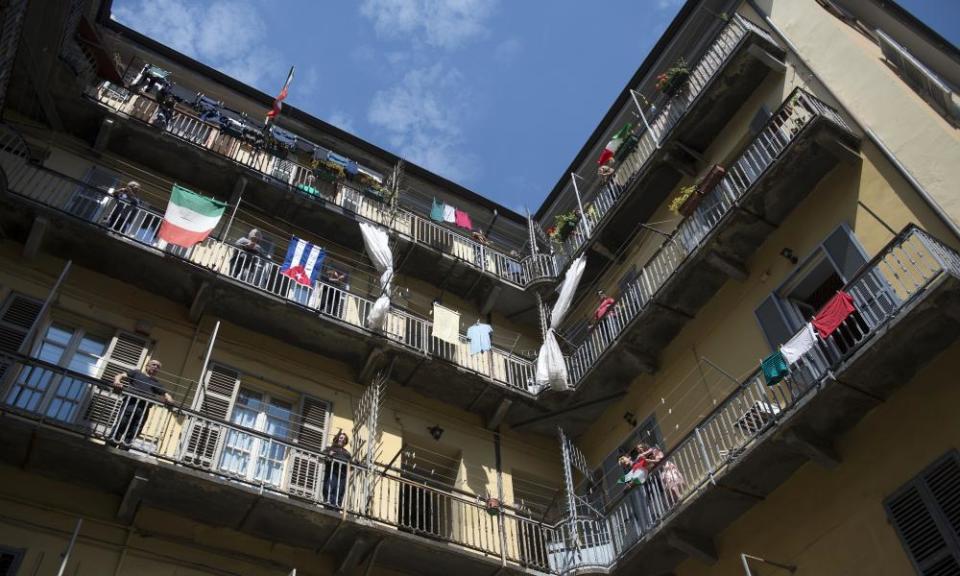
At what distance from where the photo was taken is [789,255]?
13.1m

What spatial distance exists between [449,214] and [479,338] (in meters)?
5.27

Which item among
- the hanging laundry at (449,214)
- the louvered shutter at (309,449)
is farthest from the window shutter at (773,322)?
the hanging laundry at (449,214)

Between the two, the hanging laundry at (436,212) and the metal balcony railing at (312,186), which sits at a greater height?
the hanging laundry at (436,212)

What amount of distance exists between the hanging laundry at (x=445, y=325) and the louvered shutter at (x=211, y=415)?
13.6ft

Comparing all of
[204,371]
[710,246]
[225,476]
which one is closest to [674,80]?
[710,246]

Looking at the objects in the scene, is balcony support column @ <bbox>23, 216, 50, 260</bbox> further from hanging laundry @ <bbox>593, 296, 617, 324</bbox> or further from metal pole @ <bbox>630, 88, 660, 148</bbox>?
metal pole @ <bbox>630, 88, 660, 148</bbox>

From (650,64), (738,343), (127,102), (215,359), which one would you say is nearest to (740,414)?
(738,343)

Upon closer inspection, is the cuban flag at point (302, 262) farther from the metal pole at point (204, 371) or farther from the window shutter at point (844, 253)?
Answer: the window shutter at point (844, 253)

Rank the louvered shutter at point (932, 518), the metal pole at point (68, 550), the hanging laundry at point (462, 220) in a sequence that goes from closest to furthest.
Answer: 1. the louvered shutter at point (932, 518)
2. the metal pole at point (68, 550)
3. the hanging laundry at point (462, 220)

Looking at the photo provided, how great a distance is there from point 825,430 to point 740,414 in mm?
1362

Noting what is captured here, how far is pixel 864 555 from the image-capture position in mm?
9914

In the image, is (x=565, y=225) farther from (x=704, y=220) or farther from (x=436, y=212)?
(x=704, y=220)

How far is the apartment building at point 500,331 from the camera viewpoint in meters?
10.5

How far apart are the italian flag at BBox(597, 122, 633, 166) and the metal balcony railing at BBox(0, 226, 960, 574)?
864cm
